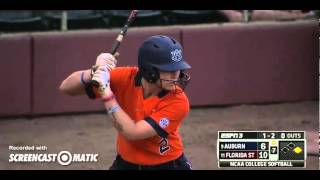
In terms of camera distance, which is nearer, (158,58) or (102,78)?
(102,78)

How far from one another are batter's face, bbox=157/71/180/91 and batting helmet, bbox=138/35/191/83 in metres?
0.04

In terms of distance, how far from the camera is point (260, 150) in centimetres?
563

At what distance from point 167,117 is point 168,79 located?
25 centimetres

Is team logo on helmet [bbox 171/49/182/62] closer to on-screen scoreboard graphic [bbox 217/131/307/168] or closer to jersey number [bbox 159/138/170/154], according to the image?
jersey number [bbox 159/138/170/154]

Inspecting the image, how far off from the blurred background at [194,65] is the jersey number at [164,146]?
313 centimetres

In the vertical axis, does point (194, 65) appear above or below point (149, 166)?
above

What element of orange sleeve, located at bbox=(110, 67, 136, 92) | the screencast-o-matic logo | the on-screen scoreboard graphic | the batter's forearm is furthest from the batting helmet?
the screencast-o-matic logo

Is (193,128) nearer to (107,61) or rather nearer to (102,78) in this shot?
(107,61)

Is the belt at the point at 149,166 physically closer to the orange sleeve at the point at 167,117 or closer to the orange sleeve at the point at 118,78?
the orange sleeve at the point at 167,117

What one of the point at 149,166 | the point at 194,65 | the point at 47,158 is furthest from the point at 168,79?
the point at 194,65

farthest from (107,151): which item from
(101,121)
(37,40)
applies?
(37,40)

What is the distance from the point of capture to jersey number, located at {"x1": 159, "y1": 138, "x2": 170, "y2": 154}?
15.3 ft
